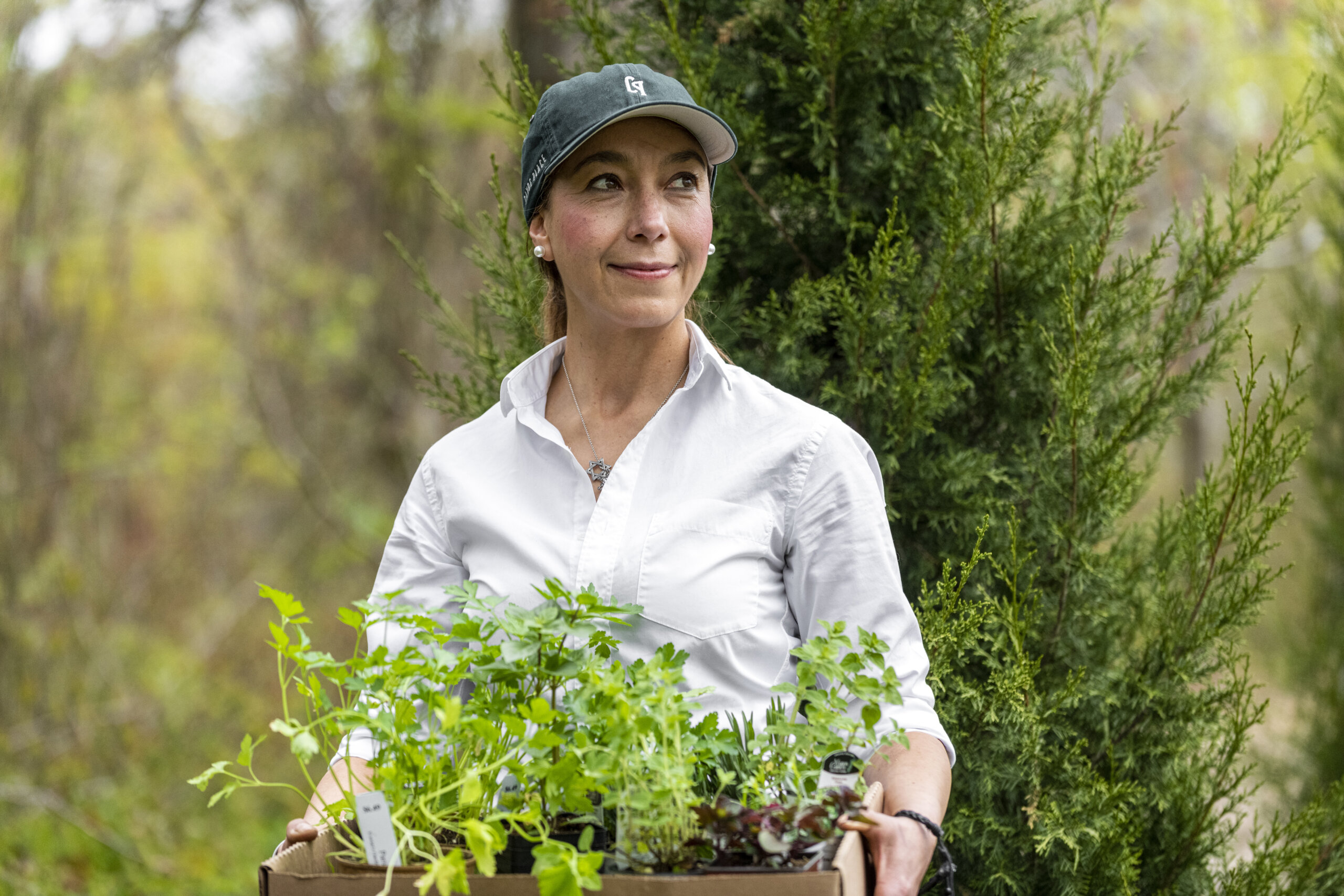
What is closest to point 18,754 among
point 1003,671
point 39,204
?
point 39,204

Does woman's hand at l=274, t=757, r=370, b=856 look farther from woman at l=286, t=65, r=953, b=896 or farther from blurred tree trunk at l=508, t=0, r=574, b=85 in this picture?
blurred tree trunk at l=508, t=0, r=574, b=85

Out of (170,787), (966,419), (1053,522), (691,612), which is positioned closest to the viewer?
(691,612)

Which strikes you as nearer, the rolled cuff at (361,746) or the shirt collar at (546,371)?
the rolled cuff at (361,746)

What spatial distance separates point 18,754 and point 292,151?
4.65 meters

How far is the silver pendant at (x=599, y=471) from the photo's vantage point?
6.41ft

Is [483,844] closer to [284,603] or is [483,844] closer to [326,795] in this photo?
[284,603]

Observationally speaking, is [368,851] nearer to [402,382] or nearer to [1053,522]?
[1053,522]


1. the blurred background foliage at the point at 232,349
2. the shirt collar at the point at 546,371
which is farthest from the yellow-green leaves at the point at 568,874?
the blurred background foliage at the point at 232,349

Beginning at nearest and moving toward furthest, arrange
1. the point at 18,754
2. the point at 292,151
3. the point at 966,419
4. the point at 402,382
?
the point at 966,419 → the point at 18,754 → the point at 402,382 → the point at 292,151

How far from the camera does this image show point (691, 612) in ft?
5.81

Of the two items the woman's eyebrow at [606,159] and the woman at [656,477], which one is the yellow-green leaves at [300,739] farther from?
the woman's eyebrow at [606,159]

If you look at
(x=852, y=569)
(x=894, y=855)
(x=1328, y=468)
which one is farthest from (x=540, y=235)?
(x=1328, y=468)

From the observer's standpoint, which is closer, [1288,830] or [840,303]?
[1288,830]

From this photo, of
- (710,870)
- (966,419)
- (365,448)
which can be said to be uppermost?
(365,448)
